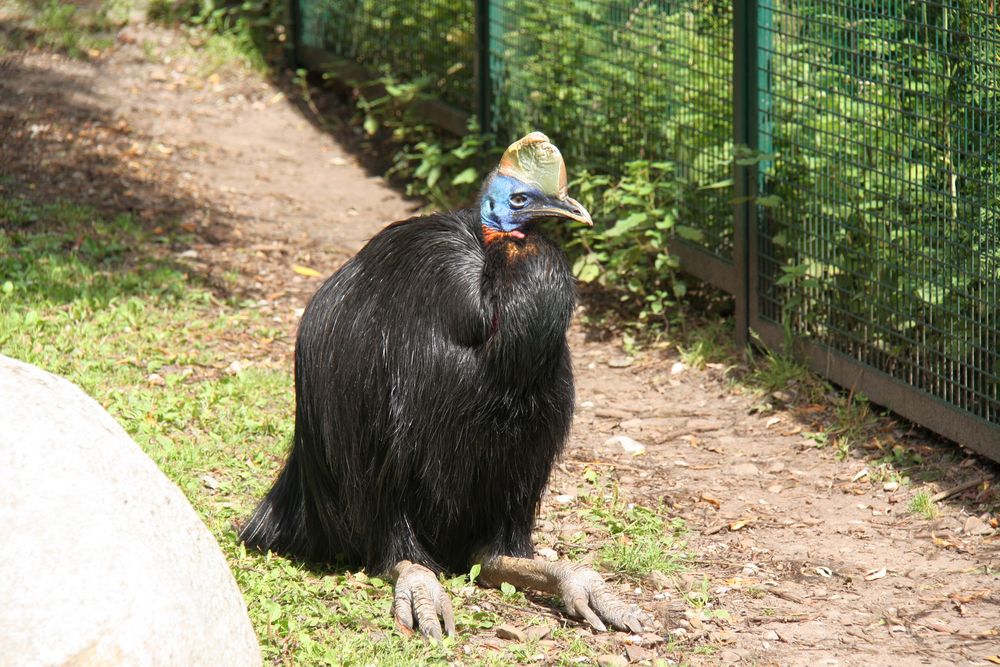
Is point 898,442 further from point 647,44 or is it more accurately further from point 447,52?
point 447,52

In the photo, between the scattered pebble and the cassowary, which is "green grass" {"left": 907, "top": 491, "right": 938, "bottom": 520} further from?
the scattered pebble

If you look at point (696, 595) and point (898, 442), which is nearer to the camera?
point (696, 595)

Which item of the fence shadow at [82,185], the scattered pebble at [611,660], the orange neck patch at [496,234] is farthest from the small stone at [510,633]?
the fence shadow at [82,185]

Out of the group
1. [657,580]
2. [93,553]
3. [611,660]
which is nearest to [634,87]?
[657,580]

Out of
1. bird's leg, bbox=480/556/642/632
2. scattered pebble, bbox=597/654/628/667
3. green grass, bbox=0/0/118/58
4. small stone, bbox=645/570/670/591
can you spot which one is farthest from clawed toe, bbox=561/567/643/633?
green grass, bbox=0/0/118/58

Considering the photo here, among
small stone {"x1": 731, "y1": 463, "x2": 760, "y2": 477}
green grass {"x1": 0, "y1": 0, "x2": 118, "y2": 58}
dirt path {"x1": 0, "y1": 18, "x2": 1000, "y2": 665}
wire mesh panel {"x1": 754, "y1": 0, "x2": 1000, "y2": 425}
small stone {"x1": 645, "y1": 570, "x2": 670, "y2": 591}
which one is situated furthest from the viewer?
green grass {"x1": 0, "y1": 0, "x2": 118, "y2": 58}

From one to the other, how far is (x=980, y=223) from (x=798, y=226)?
0.99 m

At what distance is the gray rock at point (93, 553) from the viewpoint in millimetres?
2270

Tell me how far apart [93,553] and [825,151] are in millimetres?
3219

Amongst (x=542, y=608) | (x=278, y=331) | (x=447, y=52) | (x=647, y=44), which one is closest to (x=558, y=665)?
(x=542, y=608)

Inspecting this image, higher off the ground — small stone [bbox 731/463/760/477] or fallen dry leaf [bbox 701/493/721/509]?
fallen dry leaf [bbox 701/493/721/509]

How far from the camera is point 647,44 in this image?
5.62 m

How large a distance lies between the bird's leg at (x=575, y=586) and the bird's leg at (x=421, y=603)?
0.73ft

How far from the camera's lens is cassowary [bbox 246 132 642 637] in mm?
3330
